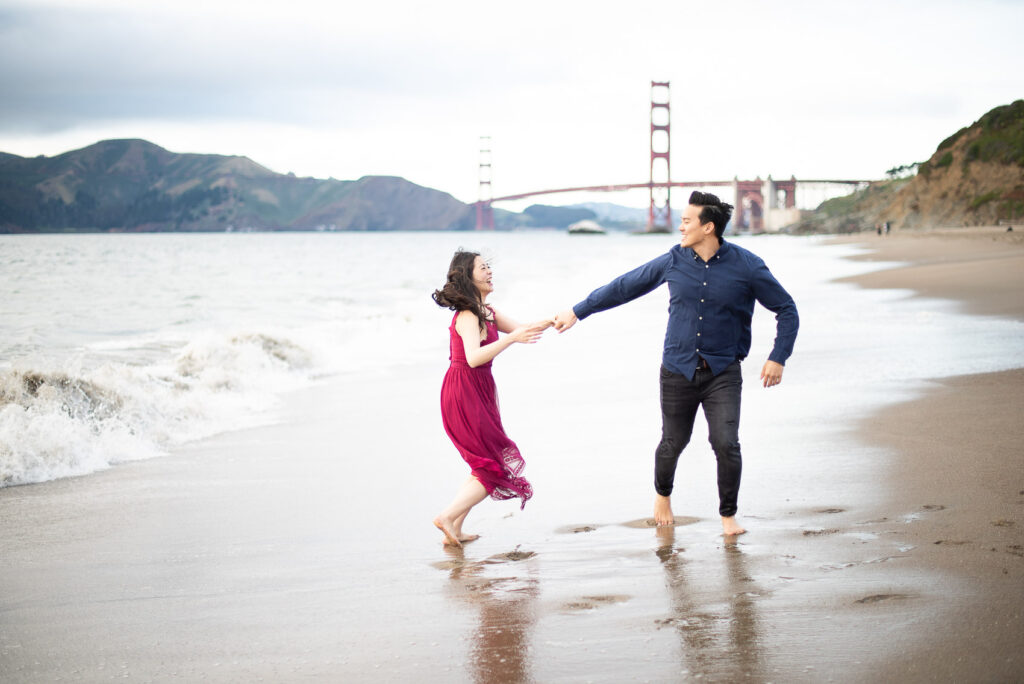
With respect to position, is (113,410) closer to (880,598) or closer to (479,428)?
(479,428)

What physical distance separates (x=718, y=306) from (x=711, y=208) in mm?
365

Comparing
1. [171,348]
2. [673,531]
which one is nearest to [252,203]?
[171,348]

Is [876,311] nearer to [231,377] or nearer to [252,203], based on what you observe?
[231,377]

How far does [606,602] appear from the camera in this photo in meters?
2.79

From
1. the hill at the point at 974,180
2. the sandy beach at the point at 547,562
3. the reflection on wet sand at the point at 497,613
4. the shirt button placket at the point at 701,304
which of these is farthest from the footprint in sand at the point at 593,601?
the hill at the point at 974,180

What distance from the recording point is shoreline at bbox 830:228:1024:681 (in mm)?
2260

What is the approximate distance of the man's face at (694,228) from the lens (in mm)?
3484

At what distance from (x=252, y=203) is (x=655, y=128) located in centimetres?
5791

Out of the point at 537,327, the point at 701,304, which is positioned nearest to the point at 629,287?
the point at 701,304

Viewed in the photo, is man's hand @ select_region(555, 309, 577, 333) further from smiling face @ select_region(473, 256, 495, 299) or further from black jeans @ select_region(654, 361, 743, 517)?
black jeans @ select_region(654, 361, 743, 517)

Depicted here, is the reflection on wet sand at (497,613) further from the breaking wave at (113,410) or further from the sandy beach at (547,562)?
the breaking wave at (113,410)

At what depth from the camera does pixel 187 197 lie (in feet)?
385

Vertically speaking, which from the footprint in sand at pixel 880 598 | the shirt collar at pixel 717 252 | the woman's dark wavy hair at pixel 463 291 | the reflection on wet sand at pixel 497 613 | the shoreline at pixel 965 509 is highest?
the shirt collar at pixel 717 252

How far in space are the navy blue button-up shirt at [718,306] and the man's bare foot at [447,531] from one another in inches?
40.8
